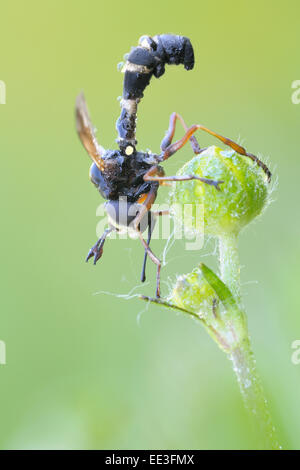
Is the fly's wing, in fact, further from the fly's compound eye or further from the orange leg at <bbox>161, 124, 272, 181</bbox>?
the orange leg at <bbox>161, 124, 272, 181</bbox>

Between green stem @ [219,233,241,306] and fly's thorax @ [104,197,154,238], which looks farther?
fly's thorax @ [104,197,154,238]

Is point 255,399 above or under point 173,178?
under

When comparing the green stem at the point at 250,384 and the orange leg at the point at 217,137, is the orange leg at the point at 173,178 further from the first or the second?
the green stem at the point at 250,384

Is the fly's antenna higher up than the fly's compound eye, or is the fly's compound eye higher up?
the fly's antenna

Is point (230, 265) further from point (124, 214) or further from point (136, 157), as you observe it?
point (136, 157)

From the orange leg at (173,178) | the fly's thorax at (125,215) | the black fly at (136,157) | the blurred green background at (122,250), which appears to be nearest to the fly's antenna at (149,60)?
the black fly at (136,157)

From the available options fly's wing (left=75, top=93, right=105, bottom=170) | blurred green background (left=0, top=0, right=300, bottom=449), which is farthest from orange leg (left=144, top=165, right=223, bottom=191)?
blurred green background (left=0, top=0, right=300, bottom=449)

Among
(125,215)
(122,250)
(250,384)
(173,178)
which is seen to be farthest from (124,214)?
(122,250)
